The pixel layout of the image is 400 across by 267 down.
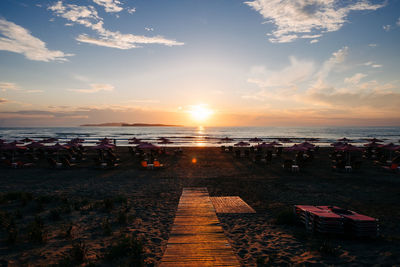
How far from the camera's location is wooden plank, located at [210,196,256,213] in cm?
748

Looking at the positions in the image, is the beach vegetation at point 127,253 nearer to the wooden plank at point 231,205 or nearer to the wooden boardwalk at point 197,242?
the wooden boardwalk at point 197,242

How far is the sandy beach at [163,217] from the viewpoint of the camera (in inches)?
181

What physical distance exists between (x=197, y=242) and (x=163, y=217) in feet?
7.33

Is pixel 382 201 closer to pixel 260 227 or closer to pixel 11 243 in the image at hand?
pixel 260 227

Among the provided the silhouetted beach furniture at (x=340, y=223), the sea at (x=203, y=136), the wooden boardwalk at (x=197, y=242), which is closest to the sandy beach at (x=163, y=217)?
the silhouetted beach furniture at (x=340, y=223)

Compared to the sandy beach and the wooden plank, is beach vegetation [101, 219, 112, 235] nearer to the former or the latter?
the sandy beach

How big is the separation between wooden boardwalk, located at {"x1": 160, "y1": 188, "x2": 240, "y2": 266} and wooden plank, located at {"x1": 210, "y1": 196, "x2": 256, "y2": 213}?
2.05 ft

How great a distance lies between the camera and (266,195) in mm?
9508

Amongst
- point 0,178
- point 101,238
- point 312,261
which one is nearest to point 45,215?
point 101,238

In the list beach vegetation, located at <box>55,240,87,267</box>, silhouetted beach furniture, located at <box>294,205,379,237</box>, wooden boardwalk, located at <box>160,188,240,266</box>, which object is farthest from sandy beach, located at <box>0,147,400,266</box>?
wooden boardwalk, located at <box>160,188,240,266</box>

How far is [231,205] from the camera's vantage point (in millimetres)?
8055

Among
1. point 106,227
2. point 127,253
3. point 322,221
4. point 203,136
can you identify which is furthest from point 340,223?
point 203,136

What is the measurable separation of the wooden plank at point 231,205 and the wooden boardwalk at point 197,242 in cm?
63

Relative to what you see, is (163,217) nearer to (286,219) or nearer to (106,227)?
(106,227)
